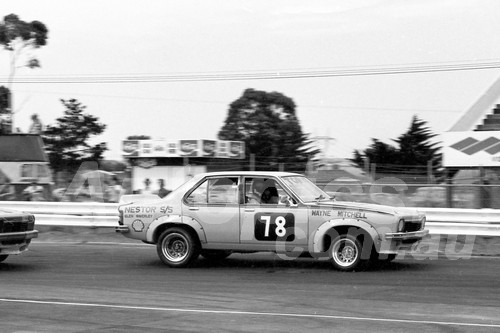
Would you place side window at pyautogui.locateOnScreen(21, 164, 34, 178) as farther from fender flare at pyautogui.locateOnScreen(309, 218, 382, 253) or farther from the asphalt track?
fender flare at pyautogui.locateOnScreen(309, 218, 382, 253)

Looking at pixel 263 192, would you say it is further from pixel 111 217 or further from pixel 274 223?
pixel 111 217

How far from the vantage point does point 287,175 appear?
39.8 feet

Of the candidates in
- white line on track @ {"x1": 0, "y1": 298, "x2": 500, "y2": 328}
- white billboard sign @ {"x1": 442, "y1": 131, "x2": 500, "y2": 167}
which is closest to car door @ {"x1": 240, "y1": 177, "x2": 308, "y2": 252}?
white line on track @ {"x1": 0, "y1": 298, "x2": 500, "y2": 328}

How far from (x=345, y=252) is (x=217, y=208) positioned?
205 centimetres

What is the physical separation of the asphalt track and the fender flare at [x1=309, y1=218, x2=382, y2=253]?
38 cm

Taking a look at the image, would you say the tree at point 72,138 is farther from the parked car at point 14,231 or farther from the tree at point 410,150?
the parked car at point 14,231

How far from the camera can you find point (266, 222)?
38.0 ft

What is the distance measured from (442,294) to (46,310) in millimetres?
4510

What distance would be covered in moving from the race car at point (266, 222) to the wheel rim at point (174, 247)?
15 millimetres

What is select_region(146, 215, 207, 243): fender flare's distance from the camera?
11.9 m

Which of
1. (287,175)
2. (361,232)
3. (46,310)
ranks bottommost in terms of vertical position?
(46,310)

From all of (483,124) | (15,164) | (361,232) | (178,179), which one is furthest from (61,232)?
(178,179)

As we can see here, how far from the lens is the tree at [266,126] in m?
58.2

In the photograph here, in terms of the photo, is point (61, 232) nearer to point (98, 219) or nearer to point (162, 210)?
point (98, 219)
